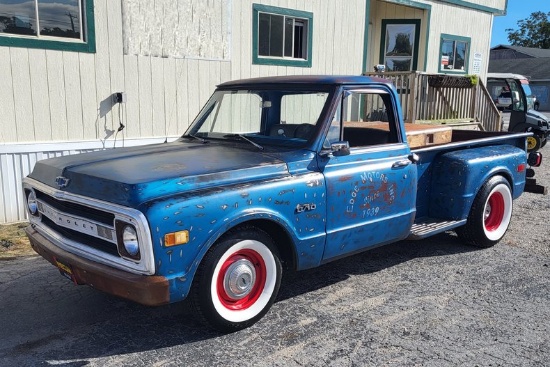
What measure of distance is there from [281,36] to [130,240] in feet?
22.5

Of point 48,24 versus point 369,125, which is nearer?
point 369,125

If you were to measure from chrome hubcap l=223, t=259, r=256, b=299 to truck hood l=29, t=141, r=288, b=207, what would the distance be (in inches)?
23.6

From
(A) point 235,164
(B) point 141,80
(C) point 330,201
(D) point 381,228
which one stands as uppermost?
(B) point 141,80

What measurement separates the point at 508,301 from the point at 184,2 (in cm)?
611

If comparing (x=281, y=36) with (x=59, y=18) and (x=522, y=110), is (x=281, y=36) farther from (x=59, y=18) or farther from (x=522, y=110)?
(x=522, y=110)

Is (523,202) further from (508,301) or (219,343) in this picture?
(219,343)

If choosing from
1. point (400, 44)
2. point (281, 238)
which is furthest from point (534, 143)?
point (281, 238)

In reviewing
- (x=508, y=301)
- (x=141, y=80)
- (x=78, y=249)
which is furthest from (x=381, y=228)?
(x=141, y=80)

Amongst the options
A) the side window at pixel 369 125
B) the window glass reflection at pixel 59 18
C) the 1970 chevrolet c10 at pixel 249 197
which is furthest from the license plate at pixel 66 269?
the window glass reflection at pixel 59 18

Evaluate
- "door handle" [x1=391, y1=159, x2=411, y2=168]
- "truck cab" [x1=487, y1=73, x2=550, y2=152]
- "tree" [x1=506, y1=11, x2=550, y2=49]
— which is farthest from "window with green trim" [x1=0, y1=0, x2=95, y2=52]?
"tree" [x1=506, y1=11, x2=550, y2=49]

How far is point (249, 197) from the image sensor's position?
3521 millimetres

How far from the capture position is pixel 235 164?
3736 mm

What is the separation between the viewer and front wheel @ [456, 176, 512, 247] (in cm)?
548

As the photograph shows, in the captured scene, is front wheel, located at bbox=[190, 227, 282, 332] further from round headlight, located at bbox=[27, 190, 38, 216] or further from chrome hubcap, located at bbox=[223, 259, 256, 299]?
round headlight, located at bbox=[27, 190, 38, 216]
